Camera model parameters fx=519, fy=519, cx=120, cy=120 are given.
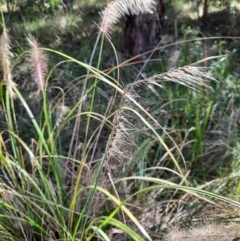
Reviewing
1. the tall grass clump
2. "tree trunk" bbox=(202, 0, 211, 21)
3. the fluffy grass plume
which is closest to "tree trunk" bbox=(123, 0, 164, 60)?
"tree trunk" bbox=(202, 0, 211, 21)

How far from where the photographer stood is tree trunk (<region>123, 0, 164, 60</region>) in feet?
11.1

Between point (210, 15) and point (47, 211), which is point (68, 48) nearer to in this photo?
point (210, 15)

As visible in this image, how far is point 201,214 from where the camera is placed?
6.07 feet

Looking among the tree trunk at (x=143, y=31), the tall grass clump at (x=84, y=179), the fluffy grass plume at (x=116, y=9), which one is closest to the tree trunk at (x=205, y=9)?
the tree trunk at (x=143, y=31)

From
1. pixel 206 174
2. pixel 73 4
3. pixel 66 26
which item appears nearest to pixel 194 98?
pixel 206 174

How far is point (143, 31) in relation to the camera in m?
3.43

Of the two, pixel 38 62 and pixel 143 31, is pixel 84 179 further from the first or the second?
pixel 143 31

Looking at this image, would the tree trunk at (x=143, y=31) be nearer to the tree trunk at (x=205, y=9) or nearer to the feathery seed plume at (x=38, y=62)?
the tree trunk at (x=205, y=9)

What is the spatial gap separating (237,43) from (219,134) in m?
1.21

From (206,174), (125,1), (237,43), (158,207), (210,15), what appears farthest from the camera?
(210,15)

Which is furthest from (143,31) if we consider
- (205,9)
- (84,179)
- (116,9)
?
(116,9)

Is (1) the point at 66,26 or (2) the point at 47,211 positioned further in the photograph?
(1) the point at 66,26

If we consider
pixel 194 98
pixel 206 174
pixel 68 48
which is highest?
pixel 68 48

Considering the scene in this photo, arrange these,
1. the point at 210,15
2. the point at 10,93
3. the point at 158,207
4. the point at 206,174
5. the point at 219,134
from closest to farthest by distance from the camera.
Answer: the point at 10,93
the point at 158,207
the point at 206,174
the point at 219,134
the point at 210,15
